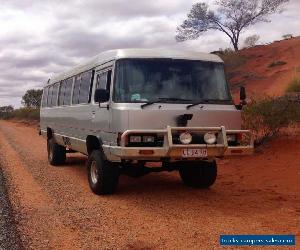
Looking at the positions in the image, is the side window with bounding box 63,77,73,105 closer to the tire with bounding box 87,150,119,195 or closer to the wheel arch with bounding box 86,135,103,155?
the wheel arch with bounding box 86,135,103,155

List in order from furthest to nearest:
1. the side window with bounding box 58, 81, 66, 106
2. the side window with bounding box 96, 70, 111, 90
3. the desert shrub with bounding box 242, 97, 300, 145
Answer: the desert shrub with bounding box 242, 97, 300, 145 < the side window with bounding box 58, 81, 66, 106 < the side window with bounding box 96, 70, 111, 90

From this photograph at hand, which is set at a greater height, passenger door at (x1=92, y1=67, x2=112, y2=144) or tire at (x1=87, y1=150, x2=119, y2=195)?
passenger door at (x1=92, y1=67, x2=112, y2=144)

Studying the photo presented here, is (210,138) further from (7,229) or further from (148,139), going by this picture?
(7,229)

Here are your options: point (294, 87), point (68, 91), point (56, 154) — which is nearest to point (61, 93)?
point (68, 91)

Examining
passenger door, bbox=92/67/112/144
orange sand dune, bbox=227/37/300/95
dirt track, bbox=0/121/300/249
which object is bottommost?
dirt track, bbox=0/121/300/249

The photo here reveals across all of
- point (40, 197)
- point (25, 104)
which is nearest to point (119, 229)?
point (40, 197)

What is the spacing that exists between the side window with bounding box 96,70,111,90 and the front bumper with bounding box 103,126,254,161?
1154 mm

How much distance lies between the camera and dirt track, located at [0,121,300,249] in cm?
644

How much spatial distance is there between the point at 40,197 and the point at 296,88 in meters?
17.6

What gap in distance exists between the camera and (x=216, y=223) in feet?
23.3

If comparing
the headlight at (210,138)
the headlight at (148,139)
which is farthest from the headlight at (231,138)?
the headlight at (148,139)

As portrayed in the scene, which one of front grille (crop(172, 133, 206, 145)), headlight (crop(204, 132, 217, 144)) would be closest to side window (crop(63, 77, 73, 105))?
front grille (crop(172, 133, 206, 145))

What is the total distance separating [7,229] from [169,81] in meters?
3.66

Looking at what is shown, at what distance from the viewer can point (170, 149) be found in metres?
7.70
